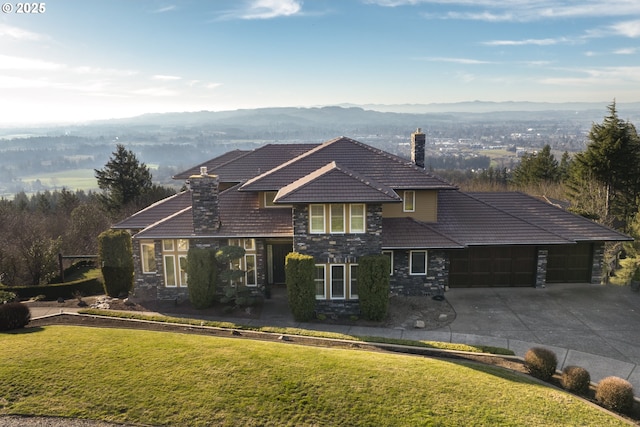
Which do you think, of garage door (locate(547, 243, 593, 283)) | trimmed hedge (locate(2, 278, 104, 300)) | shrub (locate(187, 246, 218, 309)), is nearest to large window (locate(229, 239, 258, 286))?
shrub (locate(187, 246, 218, 309))

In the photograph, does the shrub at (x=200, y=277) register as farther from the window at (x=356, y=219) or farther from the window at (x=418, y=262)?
the window at (x=418, y=262)

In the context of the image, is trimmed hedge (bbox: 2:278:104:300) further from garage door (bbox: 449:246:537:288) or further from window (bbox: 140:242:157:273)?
garage door (bbox: 449:246:537:288)

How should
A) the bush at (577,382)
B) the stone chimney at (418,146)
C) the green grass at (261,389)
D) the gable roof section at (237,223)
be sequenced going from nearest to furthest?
the green grass at (261,389) → the bush at (577,382) → the gable roof section at (237,223) → the stone chimney at (418,146)

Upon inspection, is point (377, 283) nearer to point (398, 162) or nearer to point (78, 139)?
point (398, 162)

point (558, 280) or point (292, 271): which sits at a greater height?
point (292, 271)

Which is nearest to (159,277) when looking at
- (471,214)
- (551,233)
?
(471,214)

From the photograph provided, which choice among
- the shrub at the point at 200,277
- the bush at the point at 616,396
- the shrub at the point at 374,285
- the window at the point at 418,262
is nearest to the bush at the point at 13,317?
the shrub at the point at 200,277
